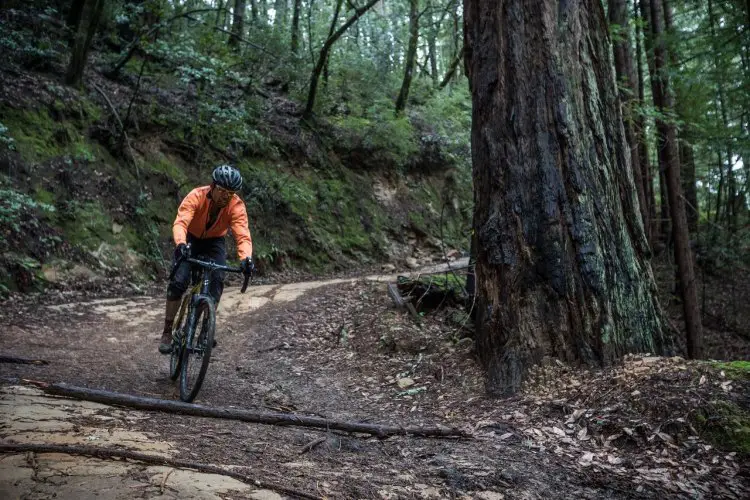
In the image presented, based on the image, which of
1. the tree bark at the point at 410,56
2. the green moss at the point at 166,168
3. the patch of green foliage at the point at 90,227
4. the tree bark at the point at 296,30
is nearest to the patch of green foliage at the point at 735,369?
the patch of green foliage at the point at 90,227

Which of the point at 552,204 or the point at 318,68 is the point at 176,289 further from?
the point at 318,68

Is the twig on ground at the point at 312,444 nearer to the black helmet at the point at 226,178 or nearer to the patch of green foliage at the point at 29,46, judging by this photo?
the black helmet at the point at 226,178

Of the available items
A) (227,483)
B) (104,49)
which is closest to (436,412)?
(227,483)

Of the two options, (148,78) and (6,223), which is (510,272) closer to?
(6,223)

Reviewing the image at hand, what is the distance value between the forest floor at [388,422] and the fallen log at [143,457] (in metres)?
0.04

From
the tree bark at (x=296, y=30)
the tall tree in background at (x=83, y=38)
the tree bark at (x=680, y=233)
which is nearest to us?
the tree bark at (x=680, y=233)

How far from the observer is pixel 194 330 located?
5.59 m

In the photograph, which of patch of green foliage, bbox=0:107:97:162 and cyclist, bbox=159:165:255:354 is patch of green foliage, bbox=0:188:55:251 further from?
cyclist, bbox=159:165:255:354

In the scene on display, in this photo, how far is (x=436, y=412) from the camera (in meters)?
5.50

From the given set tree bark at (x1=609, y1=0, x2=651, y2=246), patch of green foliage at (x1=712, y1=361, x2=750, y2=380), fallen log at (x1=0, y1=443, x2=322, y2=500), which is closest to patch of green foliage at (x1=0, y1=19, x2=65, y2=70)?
fallen log at (x1=0, y1=443, x2=322, y2=500)

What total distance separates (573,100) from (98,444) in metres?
5.30

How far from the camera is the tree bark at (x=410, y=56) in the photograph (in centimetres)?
1928

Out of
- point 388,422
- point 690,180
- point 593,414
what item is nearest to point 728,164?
point 690,180

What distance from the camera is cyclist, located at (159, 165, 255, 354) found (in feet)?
18.6
